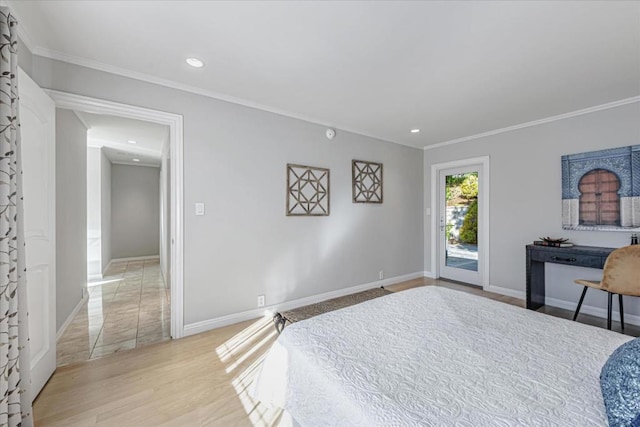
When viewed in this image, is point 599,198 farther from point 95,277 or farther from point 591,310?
point 95,277

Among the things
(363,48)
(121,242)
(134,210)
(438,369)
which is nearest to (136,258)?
(121,242)

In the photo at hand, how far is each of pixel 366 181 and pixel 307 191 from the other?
1073 mm

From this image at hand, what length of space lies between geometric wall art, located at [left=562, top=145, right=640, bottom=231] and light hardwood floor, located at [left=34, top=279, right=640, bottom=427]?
3756mm

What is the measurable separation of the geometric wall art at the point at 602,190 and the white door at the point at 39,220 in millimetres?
5032

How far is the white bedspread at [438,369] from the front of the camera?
2.69 feet

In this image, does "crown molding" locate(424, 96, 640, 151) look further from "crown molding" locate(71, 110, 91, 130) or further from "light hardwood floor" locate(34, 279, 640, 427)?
"crown molding" locate(71, 110, 91, 130)

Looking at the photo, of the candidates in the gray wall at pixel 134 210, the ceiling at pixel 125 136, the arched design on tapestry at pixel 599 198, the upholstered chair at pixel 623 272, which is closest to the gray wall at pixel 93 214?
the ceiling at pixel 125 136

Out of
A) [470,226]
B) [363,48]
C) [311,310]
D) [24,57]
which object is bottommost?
[311,310]

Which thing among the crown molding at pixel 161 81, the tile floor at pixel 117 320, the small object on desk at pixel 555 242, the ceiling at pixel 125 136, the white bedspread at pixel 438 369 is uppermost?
the ceiling at pixel 125 136

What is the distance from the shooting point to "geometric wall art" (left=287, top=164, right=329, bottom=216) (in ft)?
11.0

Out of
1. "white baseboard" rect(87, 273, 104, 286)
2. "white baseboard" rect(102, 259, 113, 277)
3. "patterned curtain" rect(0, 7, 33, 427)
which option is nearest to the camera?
"patterned curtain" rect(0, 7, 33, 427)

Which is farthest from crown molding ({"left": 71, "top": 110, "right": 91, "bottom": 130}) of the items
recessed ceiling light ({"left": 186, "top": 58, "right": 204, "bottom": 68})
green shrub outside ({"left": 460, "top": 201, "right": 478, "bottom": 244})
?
green shrub outside ({"left": 460, "top": 201, "right": 478, "bottom": 244})

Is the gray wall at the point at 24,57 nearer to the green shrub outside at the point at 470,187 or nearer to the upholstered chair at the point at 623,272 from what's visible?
→ the upholstered chair at the point at 623,272

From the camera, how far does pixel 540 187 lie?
3568 mm
